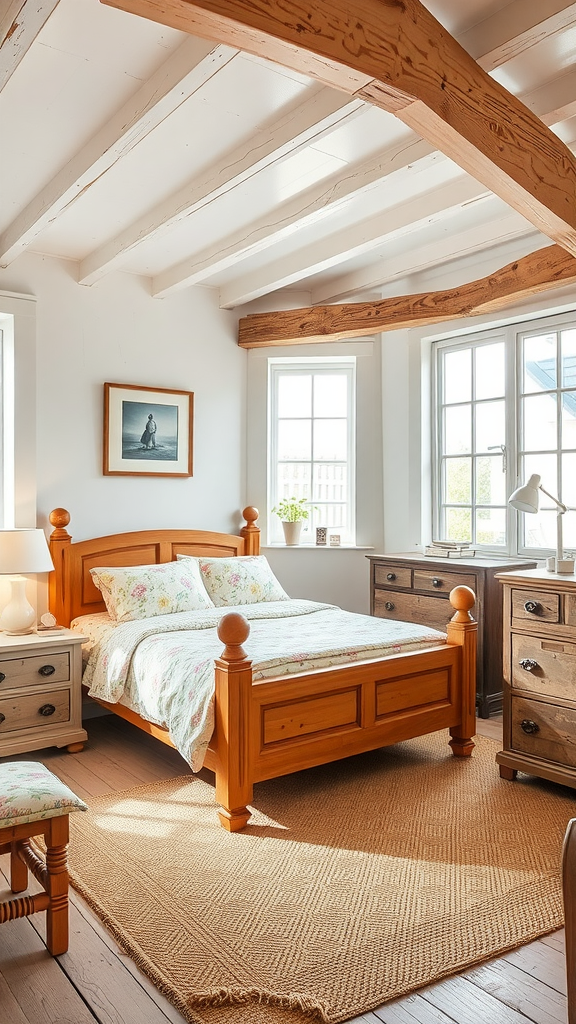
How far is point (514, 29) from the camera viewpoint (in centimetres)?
216

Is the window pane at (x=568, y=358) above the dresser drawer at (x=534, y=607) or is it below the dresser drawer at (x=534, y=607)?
above

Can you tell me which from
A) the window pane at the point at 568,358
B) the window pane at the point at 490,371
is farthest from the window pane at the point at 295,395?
the window pane at the point at 568,358

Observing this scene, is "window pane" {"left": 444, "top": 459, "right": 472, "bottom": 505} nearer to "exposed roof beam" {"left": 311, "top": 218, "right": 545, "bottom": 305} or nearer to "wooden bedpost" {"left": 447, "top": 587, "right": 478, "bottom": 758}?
"exposed roof beam" {"left": 311, "top": 218, "right": 545, "bottom": 305}

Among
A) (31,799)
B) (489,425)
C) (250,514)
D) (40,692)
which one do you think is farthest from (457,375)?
(31,799)

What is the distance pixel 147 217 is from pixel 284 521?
224 cm

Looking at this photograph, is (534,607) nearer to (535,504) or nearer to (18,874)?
(535,504)

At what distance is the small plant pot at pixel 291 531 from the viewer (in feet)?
16.8

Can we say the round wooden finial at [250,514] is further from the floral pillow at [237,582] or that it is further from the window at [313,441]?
the floral pillow at [237,582]

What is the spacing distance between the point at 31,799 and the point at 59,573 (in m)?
2.34

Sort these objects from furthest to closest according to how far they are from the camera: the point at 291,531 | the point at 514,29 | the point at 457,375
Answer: the point at 291,531, the point at 457,375, the point at 514,29

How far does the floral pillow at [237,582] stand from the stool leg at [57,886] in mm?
2376

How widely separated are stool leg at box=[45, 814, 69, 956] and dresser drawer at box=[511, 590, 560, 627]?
207 cm

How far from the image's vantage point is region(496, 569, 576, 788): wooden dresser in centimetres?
306

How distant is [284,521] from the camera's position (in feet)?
16.9
